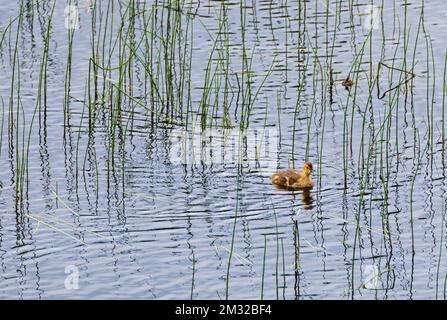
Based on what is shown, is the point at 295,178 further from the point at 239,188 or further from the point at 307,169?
the point at 239,188

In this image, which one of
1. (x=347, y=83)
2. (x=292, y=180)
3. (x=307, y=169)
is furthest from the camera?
(x=347, y=83)

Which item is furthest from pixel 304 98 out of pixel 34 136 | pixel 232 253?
pixel 232 253

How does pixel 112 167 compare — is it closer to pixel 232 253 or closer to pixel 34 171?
pixel 34 171

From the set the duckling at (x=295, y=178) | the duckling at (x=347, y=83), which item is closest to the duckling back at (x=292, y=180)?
the duckling at (x=295, y=178)

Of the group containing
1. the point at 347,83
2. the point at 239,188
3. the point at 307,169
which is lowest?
the point at 239,188

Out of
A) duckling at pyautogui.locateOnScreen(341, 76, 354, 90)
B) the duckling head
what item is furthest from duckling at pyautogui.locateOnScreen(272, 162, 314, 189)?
duckling at pyautogui.locateOnScreen(341, 76, 354, 90)

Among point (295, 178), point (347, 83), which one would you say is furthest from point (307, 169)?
point (347, 83)

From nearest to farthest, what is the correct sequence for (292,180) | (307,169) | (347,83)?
(292,180)
(307,169)
(347,83)

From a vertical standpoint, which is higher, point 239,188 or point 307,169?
point 307,169

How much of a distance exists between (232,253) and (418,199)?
6.45 ft

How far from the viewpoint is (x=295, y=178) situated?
1284 cm

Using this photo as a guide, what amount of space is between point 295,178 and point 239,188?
1.64 feet

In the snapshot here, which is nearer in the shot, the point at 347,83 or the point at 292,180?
the point at 292,180

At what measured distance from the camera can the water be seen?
11.0m
